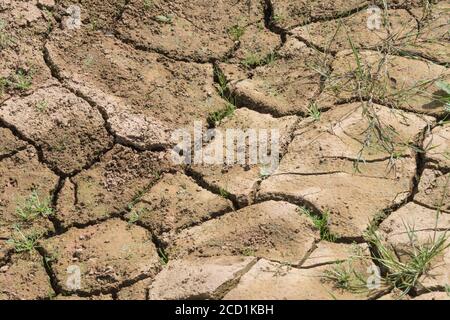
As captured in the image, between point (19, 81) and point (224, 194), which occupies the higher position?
point (19, 81)

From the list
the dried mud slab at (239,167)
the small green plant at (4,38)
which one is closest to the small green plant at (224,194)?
the dried mud slab at (239,167)

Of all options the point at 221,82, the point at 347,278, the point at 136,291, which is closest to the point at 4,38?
the point at 221,82

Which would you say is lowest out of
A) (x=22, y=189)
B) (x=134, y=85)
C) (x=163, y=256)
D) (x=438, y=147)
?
(x=163, y=256)

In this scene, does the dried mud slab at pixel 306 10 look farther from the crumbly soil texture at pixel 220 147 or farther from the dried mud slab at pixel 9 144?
the dried mud slab at pixel 9 144

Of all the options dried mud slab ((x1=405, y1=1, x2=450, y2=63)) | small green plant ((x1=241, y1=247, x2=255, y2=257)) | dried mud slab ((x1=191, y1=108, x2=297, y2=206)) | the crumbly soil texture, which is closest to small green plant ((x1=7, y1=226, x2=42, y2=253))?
the crumbly soil texture

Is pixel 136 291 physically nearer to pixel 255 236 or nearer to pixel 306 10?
pixel 255 236

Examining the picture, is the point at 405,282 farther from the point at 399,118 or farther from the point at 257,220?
the point at 399,118

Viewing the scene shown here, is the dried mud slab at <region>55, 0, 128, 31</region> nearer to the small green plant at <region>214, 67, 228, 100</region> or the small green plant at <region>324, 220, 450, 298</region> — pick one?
the small green plant at <region>214, 67, 228, 100</region>

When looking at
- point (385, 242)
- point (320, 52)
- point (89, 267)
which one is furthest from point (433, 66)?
point (89, 267)
